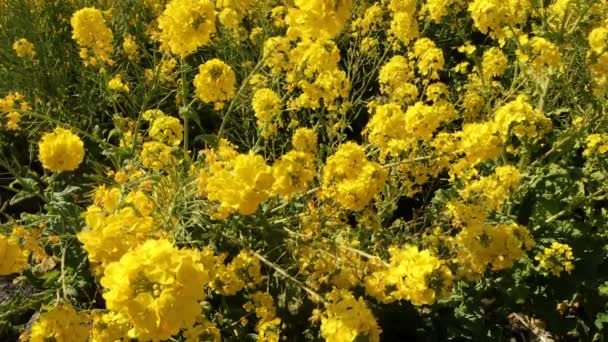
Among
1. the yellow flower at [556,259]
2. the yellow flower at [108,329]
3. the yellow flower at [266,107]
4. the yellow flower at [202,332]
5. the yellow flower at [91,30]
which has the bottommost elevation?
the yellow flower at [556,259]

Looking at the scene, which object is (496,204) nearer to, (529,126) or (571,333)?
(529,126)

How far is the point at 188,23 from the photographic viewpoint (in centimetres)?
261

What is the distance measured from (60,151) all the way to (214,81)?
2.46 feet

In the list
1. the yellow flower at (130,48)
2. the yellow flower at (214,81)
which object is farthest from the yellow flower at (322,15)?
the yellow flower at (130,48)

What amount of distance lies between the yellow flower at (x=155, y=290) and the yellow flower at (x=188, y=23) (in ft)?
3.89

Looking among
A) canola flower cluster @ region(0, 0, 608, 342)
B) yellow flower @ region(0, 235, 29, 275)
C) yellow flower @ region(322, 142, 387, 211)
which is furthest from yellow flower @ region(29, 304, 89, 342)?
yellow flower @ region(322, 142, 387, 211)

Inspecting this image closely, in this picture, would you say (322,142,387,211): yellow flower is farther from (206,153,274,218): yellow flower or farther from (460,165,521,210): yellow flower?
(460,165,521,210): yellow flower

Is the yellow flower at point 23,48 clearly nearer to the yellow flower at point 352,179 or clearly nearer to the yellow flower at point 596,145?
the yellow flower at point 352,179

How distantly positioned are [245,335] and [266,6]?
2.16 metres

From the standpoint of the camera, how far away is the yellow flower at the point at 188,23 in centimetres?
261

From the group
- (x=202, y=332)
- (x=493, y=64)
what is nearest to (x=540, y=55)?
(x=493, y=64)

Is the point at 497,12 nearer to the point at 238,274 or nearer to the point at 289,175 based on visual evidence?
the point at 289,175

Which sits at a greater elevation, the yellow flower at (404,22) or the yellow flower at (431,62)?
the yellow flower at (404,22)

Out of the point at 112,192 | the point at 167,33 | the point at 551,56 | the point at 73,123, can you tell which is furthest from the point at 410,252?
the point at 73,123
